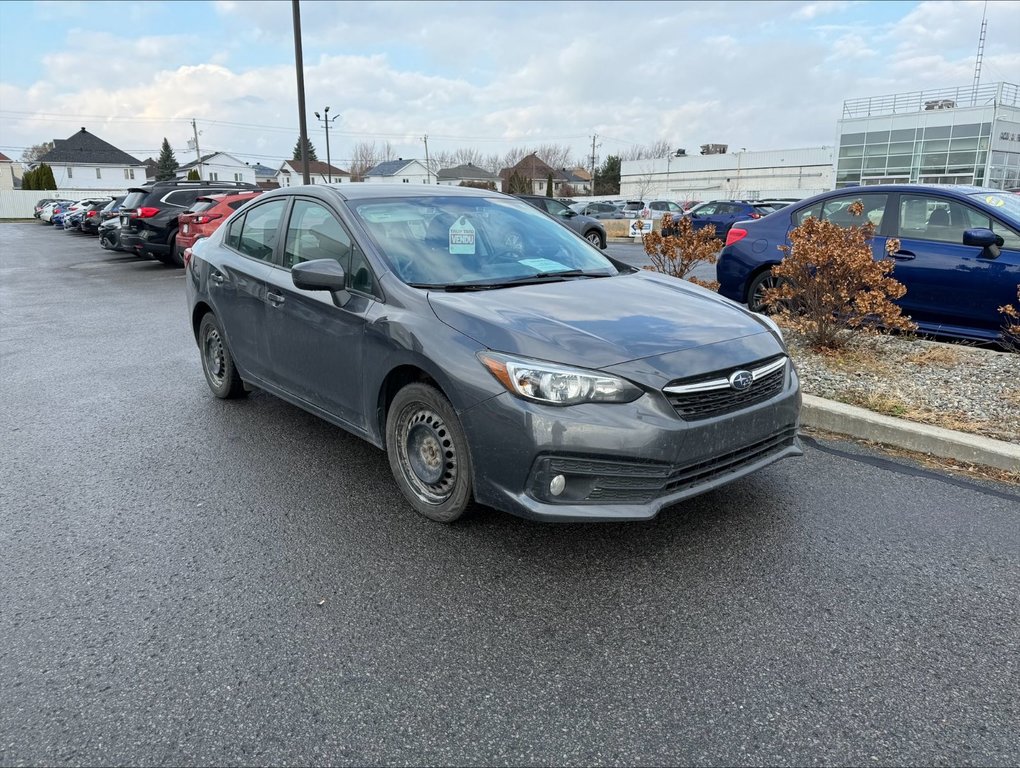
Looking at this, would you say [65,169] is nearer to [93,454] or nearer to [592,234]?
[592,234]

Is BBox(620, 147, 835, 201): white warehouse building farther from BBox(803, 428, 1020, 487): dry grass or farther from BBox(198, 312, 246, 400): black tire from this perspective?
BBox(198, 312, 246, 400): black tire

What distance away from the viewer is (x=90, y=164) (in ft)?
296

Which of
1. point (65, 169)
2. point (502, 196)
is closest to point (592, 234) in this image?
point (502, 196)

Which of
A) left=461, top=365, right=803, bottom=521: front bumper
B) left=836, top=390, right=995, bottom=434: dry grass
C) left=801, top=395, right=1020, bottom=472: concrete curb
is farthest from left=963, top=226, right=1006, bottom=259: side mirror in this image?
left=461, top=365, right=803, bottom=521: front bumper

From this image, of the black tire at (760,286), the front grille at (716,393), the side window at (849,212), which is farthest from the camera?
the black tire at (760,286)

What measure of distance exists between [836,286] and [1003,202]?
2.19 m

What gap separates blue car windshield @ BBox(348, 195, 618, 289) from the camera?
12.9 feet

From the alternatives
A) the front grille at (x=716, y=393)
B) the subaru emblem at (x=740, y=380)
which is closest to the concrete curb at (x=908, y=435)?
the front grille at (x=716, y=393)

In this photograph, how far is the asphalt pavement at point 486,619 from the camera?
2264mm

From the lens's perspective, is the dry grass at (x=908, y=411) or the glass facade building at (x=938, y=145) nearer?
the dry grass at (x=908, y=411)

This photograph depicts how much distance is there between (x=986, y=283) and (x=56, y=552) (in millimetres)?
7084

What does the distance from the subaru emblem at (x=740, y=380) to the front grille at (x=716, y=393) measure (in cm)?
1

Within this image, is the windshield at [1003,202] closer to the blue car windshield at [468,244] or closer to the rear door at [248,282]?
the blue car windshield at [468,244]

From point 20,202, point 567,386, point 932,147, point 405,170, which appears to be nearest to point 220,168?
point 405,170
